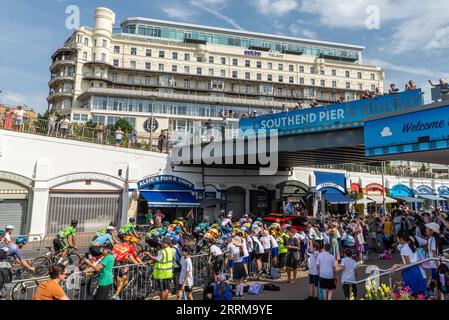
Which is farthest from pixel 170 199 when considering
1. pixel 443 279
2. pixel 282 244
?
pixel 443 279

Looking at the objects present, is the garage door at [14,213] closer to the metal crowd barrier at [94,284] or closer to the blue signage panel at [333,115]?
the metal crowd barrier at [94,284]

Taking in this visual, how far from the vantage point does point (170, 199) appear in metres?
23.6

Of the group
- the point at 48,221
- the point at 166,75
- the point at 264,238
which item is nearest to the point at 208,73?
the point at 166,75

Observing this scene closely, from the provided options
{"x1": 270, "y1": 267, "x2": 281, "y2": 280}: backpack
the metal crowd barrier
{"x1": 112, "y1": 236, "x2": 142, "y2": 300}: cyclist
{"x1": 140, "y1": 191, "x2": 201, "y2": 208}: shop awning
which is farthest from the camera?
{"x1": 140, "y1": 191, "x2": 201, "y2": 208}: shop awning

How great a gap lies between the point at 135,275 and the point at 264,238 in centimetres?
476

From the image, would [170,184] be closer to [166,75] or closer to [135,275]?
[135,275]

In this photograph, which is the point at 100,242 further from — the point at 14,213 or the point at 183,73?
the point at 183,73

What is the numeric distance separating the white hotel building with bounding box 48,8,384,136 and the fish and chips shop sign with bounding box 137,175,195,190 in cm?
3439

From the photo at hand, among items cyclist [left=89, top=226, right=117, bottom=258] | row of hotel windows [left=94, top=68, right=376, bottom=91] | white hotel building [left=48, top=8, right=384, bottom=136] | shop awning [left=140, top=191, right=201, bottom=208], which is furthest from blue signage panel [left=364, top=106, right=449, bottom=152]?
row of hotel windows [left=94, top=68, right=376, bottom=91]

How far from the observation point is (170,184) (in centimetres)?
2473

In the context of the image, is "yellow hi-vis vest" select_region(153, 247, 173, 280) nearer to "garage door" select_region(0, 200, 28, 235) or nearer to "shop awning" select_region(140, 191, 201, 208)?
"shop awning" select_region(140, 191, 201, 208)

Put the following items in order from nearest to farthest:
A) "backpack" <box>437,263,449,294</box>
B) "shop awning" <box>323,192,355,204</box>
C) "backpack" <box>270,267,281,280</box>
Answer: "backpack" <box>437,263,449,294</box>
"backpack" <box>270,267,281,280</box>
"shop awning" <box>323,192,355,204</box>

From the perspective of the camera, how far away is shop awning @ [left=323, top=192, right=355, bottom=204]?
30198mm

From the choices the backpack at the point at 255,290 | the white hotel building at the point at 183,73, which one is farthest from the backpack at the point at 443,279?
the white hotel building at the point at 183,73
